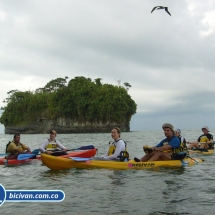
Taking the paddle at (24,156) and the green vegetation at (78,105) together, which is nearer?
the paddle at (24,156)

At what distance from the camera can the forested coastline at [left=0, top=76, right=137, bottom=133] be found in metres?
68.6

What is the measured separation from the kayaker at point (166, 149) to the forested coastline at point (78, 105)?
57.1 meters

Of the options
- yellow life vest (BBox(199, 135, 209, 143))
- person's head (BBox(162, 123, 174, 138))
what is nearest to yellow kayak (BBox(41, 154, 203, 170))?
person's head (BBox(162, 123, 174, 138))

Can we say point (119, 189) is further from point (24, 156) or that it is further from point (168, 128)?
point (24, 156)

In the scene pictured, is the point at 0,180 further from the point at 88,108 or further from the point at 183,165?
the point at 88,108

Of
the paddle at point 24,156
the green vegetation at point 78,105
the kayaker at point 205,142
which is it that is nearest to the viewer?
the paddle at point 24,156

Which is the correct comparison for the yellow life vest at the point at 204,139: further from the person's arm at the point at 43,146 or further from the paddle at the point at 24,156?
the paddle at the point at 24,156

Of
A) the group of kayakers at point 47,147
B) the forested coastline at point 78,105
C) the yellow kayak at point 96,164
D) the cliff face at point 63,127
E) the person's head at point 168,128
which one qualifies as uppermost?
the forested coastline at point 78,105

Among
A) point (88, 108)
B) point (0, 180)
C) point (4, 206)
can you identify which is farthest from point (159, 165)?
point (88, 108)

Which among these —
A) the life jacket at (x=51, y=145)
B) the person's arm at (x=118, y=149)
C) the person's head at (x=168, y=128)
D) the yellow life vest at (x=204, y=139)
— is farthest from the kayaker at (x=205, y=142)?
the life jacket at (x=51, y=145)

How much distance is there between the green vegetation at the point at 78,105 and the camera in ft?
225

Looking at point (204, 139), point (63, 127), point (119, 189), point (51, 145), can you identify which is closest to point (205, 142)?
point (204, 139)

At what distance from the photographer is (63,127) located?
7219cm

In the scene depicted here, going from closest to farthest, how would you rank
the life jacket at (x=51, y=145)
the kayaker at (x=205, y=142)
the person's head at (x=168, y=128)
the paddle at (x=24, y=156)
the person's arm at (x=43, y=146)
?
the person's head at (x=168, y=128)
the person's arm at (x=43, y=146)
the paddle at (x=24, y=156)
the life jacket at (x=51, y=145)
the kayaker at (x=205, y=142)
